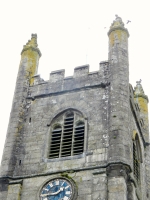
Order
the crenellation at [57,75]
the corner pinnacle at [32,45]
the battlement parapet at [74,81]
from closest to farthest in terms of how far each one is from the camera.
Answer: the battlement parapet at [74,81] → the crenellation at [57,75] → the corner pinnacle at [32,45]

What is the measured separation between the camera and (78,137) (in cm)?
2458

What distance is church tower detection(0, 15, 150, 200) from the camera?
73.9 ft

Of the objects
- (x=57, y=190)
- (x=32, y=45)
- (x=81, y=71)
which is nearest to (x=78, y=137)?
(x=57, y=190)

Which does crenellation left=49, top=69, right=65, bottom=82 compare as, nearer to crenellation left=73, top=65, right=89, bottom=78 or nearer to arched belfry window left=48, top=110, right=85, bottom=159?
crenellation left=73, top=65, right=89, bottom=78

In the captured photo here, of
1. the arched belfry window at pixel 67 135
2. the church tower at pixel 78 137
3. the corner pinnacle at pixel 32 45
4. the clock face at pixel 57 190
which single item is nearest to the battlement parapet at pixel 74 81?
the church tower at pixel 78 137

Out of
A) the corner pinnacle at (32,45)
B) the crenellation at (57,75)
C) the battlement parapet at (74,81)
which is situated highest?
the corner pinnacle at (32,45)

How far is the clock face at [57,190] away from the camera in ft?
73.4

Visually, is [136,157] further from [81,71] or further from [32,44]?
[32,44]

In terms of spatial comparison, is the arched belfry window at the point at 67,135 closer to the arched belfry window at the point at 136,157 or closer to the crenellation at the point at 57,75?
the crenellation at the point at 57,75

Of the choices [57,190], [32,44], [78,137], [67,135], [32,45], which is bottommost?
[57,190]

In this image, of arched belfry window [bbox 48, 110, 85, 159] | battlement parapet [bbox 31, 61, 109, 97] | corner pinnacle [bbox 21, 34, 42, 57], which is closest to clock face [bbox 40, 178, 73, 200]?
arched belfry window [bbox 48, 110, 85, 159]

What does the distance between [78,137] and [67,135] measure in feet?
2.09

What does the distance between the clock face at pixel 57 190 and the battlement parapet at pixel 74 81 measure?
5556mm

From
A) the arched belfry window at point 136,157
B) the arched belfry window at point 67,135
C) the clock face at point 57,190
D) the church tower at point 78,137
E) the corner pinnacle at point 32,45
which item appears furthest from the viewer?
the corner pinnacle at point 32,45
